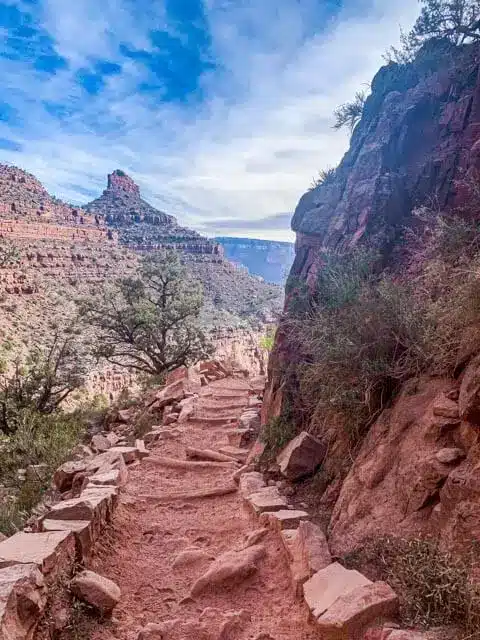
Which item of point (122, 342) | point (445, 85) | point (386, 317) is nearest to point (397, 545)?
point (386, 317)

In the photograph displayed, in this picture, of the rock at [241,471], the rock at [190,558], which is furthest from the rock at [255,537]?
the rock at [241,471]

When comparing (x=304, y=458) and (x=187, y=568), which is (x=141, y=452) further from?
(x=187, y=568)

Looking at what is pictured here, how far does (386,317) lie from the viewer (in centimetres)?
478

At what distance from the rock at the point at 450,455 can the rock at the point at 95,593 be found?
109 inches

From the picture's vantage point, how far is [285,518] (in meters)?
4.45

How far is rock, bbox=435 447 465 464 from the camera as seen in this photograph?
3.35 m

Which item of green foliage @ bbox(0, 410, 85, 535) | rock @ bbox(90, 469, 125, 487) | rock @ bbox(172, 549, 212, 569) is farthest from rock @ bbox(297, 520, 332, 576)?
green foliage @ bbox(0, 410, 85, 535)

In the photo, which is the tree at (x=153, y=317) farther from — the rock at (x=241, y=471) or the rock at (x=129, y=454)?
the rock at (x=241, y=471)

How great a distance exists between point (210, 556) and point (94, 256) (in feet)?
176

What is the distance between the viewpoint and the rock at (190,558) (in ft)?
14.0

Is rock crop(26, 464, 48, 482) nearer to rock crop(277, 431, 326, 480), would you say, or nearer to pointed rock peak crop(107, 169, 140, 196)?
rock crop(277, 431, 326, 480)

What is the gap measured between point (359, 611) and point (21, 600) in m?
2.14

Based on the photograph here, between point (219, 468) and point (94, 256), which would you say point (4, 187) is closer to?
point (94, 256)

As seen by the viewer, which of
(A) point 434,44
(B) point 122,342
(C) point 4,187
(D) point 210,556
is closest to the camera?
(D) point 210,556
